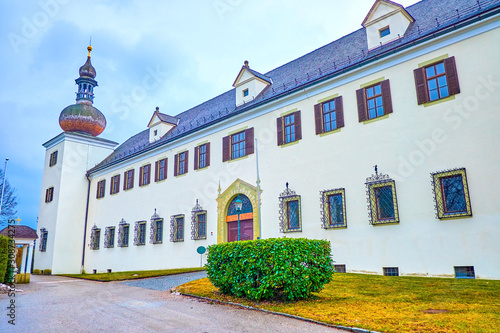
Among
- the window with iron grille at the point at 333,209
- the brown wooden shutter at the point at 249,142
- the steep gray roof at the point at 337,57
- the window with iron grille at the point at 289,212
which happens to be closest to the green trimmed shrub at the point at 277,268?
the window with iron grille at the point at 333,209

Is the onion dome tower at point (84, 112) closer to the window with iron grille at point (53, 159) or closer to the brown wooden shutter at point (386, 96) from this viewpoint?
the window with iron grille at point (53, 159)

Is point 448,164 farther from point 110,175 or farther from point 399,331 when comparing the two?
point 110,175

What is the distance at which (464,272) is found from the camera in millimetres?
11664

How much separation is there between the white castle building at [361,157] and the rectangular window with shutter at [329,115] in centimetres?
5

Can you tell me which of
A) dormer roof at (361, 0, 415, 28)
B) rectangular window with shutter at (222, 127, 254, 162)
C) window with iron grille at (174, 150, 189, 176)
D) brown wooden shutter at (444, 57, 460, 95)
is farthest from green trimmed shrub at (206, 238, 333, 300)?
window with iron grille at (174, 150, 189, 176)

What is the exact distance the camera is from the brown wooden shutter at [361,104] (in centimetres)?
1490

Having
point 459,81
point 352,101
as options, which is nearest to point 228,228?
point 352,101

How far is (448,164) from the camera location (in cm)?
1238

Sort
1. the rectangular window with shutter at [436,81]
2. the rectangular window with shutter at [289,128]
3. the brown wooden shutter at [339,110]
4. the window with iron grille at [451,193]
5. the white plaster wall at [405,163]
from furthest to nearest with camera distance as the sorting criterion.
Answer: the rectangular window with shutter at [289,128], the brown wooden shutter at [339,110], the rectangular window with shutter at [436,81], the window with iron grille at [451,193], the white plaster wall at [405,163]

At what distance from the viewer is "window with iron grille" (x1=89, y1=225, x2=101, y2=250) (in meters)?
30.1

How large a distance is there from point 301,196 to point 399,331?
1050 cm

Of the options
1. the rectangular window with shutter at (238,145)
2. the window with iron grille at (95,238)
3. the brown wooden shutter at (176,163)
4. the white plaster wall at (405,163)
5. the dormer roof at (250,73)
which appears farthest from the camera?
the window with iron grille at (95,238)

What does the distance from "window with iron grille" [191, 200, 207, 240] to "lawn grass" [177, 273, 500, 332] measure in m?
9.15

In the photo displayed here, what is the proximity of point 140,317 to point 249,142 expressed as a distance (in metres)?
12.5
